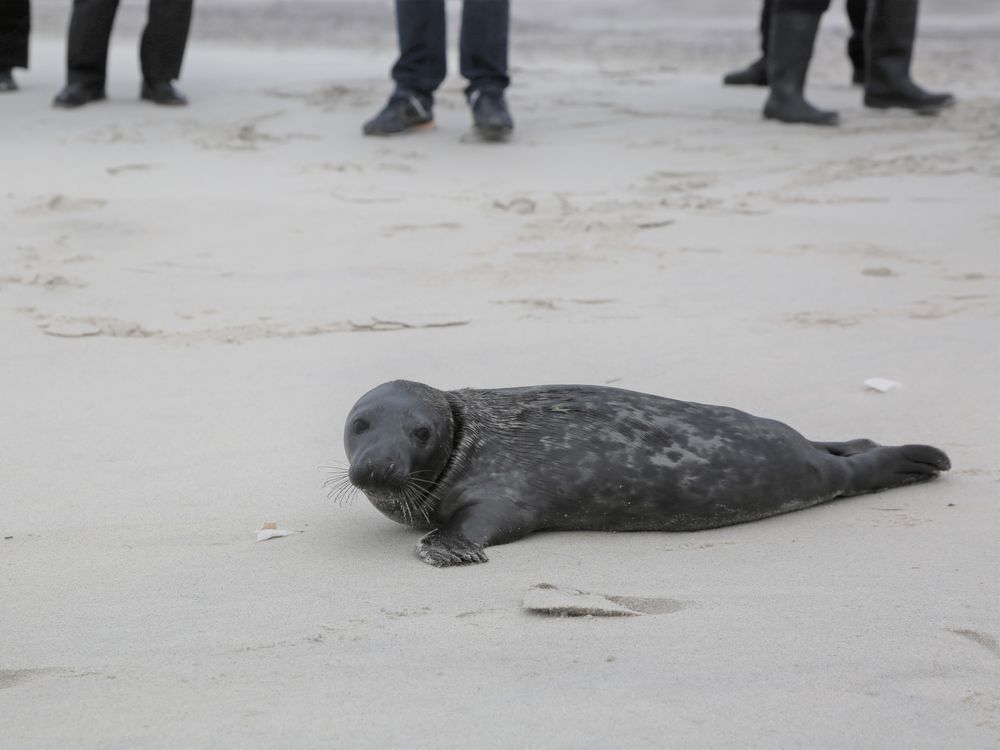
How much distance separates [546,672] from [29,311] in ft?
9.98

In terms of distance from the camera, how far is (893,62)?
859 centimetres

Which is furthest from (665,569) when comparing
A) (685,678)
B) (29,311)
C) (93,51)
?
(93,51)

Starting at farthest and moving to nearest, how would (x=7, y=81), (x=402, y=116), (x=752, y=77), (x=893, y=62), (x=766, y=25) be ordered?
(x=766, y=25)
(x=752, y=77)
(x=893, y=62)
(x=7, y=81)
(x=402, y=116)

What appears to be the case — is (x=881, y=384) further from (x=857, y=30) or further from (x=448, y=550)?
(x=857, y=30)

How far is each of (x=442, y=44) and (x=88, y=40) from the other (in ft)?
6.70

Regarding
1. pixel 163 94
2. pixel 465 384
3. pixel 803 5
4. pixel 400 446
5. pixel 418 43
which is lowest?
pixel 465 384

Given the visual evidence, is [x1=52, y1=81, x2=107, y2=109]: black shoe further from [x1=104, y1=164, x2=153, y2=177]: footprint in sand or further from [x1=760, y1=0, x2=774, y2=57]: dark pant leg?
[x1=760, y1=0, x2=774, y2=57]: dark pant leg

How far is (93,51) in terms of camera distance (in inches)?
317

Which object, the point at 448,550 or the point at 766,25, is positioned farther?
the point at 766,25

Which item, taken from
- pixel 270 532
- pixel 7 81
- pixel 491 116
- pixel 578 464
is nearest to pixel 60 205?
pixel 491 116

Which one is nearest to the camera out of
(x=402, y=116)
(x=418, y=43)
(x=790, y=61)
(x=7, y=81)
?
(x=402, y=116)

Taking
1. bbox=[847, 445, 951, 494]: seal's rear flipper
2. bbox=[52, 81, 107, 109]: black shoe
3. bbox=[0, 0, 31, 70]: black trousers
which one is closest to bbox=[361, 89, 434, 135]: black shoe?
bbox=[52, 81, 107, 109]: black shoe

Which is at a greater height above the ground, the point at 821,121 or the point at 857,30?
the point at 857,30

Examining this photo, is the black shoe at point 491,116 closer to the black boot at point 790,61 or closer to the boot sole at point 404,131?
the boot sole at point 404,131
